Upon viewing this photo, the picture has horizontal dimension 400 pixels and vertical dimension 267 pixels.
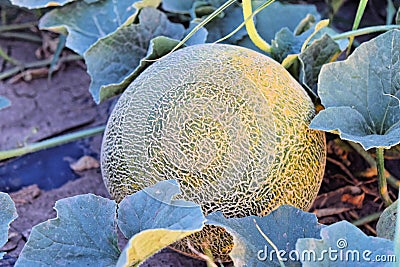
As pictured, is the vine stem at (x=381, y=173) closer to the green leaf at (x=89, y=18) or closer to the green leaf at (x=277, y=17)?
the green leaf at (x=277, y=17)

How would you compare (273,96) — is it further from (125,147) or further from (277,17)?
(277,17)

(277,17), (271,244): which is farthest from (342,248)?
(277,17)

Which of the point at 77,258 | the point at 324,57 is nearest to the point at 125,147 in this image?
the point at 77,258

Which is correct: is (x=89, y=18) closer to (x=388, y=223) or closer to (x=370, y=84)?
(x=370, y=84)

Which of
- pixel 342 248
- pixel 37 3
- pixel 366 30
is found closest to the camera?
pixel 342 248

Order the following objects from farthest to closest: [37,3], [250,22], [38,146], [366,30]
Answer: [37,3]
[38,146]
[366,30]
[250,22]
